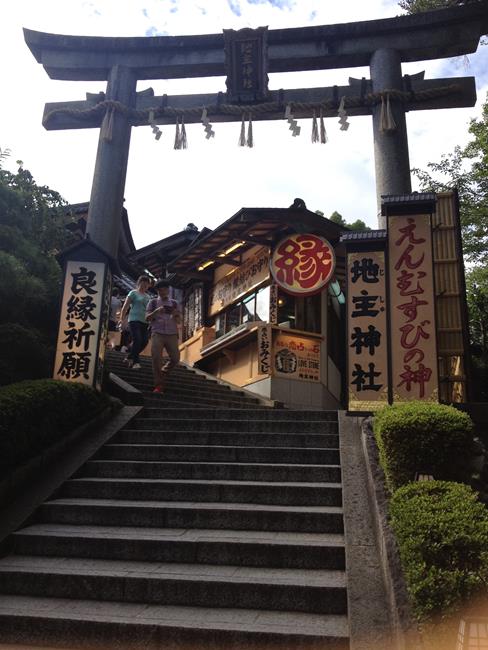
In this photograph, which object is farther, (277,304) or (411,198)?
(277,304)

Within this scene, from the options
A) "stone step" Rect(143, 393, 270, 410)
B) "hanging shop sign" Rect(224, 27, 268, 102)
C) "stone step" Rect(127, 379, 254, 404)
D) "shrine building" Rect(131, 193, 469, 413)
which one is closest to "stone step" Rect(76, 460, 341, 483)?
"shrine building" Rect(131, 193, 469, 413)

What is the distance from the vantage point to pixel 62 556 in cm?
507

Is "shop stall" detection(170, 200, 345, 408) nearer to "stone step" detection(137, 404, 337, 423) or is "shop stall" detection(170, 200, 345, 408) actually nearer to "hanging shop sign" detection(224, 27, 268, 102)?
"hanging shop sign" detection(224, 27, 268, 102)

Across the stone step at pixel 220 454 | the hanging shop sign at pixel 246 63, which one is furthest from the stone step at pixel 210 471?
the hanging shop sign at pixel 246 63

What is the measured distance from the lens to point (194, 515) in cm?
538

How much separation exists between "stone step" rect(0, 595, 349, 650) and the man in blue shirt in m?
6.08

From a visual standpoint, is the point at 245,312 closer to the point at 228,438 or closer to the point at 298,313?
the point at 298,313

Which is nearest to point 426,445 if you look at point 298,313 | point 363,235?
point 363,235

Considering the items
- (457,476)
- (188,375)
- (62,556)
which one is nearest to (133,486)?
(62,556)

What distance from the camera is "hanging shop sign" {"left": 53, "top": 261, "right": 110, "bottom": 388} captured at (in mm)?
8602

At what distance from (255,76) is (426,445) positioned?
452 inches

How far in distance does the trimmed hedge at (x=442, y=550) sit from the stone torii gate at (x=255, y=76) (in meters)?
9.50

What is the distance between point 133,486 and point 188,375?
29.4 feet

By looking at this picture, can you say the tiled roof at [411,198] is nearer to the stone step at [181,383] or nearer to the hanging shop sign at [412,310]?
the hanging shop sign at [412,310]
